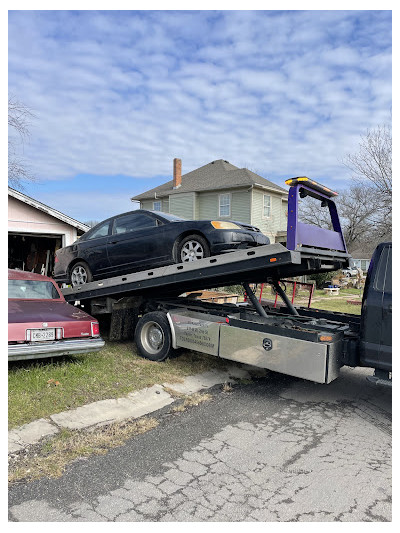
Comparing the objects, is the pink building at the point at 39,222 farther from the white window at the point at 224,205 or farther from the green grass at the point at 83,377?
the white window at the point at 224,205

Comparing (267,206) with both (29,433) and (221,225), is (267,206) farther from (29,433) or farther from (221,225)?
(29,433)

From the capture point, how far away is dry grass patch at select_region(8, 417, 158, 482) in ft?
11.4

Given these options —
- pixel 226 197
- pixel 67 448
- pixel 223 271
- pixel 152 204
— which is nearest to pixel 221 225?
pixel 223 271

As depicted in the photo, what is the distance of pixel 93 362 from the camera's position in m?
6.50

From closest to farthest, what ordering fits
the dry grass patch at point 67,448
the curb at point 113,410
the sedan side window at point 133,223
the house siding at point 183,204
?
the dry grass patch at point 67,448, the curb at point 113,410, the sedan side window at point 133,223, the house siding at point 183,204

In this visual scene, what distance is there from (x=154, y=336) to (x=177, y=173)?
A: 23151mm

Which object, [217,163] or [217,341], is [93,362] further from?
[217,163]

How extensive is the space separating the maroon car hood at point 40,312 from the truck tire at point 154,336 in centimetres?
101

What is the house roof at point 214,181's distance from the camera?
25.2 m

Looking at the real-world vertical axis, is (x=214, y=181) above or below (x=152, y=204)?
above

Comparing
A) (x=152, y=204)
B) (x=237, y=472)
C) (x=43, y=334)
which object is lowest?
(x=237, y=472)

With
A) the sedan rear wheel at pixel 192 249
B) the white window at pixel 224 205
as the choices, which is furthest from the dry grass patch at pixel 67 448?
the white window at pixel 224 205

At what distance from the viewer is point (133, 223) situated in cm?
722

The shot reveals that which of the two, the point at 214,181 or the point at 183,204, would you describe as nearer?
the point at 214,181
